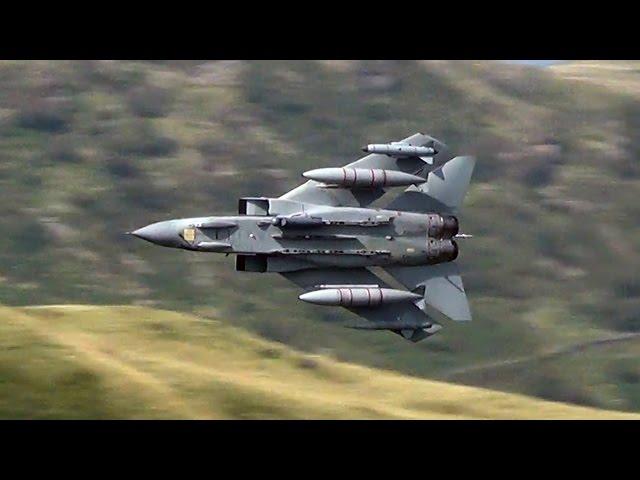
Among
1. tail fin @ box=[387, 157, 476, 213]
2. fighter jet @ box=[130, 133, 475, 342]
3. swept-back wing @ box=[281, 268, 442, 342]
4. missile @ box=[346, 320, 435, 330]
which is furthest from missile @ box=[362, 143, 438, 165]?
missile @ box=[346, 320, 435, 330]

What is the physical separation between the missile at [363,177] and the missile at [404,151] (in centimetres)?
74

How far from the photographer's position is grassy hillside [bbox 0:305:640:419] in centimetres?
5494

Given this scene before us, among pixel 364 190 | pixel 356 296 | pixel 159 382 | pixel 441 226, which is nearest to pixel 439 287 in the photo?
pixel 441 226

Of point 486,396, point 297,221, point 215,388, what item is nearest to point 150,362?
point 215,388

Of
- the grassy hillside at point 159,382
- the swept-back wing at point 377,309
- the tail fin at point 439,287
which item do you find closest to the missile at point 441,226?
the tail fin at point 439,287

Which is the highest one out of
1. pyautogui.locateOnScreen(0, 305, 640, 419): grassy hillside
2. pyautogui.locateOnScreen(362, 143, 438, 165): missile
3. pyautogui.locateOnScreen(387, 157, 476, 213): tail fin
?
pyautogui.locateOnScreen(362, 143, 438, 165): missile

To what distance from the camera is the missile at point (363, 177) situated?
1697 inches

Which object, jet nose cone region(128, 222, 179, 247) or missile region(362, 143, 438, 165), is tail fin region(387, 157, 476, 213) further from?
jet nose cone region(128, 222, 179, 247)

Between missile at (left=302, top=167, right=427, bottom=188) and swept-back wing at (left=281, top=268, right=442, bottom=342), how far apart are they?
359cm

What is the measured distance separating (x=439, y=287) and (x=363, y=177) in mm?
5962

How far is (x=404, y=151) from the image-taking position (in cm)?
4472

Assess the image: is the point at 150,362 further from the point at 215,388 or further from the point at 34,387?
the point at 34,387

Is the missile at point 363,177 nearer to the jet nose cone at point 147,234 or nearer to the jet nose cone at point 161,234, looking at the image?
the jet nose cone at point 161,234

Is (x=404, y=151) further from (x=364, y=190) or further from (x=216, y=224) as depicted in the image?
(x=216, y=224)
